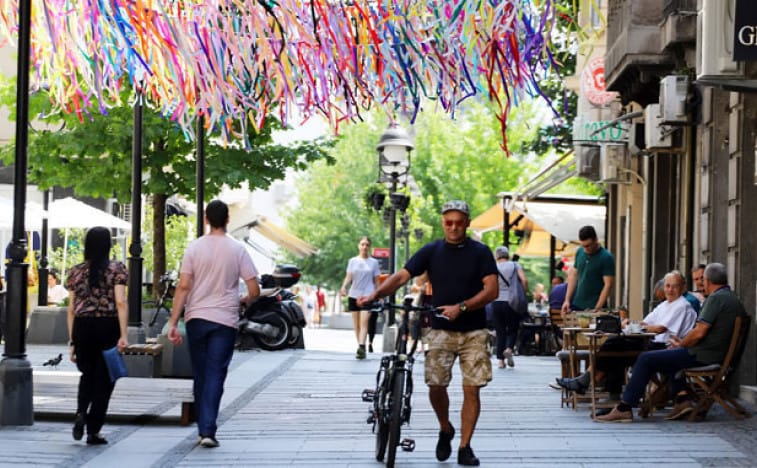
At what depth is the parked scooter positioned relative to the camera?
86.7 feet

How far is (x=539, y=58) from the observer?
13.5 meters

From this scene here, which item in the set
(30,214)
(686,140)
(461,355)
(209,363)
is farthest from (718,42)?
(30,214)

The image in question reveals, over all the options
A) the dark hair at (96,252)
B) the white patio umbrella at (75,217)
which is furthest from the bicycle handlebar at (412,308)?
the white patio umbrella at (75,217)

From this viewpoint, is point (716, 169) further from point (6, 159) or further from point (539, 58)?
point (6, 159)

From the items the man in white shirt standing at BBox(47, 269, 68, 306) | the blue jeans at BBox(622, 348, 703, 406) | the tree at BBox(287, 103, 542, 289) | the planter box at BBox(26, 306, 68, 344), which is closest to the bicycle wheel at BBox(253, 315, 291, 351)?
the planter box at BBox(26, 306, 68, 344)

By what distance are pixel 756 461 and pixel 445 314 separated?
2.31 m

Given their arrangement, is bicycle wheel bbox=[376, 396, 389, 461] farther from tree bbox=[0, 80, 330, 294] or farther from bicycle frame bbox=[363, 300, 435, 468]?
tree bbox=[0, 80, 330, 294]

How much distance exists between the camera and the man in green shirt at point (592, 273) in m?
19.5

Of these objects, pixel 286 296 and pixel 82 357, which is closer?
pixel 82 357

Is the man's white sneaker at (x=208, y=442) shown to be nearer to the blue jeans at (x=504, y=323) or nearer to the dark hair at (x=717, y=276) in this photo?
the dark hair at (x=717, y=276)

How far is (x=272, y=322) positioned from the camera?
2691cm

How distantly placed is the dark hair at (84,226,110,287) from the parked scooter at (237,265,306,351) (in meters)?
13.6

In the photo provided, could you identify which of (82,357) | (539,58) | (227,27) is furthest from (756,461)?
(227,27)

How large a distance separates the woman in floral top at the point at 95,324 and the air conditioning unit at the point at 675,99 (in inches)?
394
